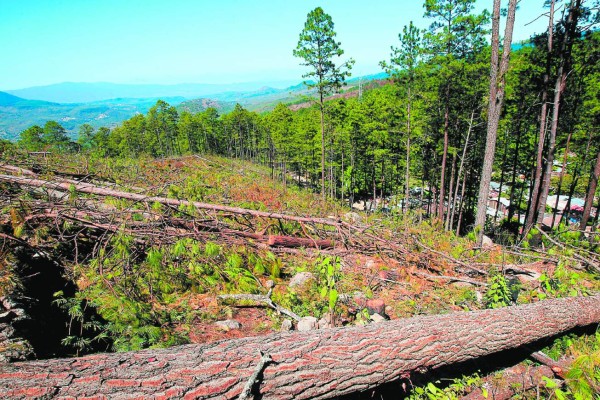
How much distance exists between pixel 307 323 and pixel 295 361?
4.44 ft

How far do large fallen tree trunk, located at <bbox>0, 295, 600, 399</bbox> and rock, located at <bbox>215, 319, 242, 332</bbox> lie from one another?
4.30 ft

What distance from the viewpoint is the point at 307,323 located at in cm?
359

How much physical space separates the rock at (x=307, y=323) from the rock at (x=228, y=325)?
0.79m

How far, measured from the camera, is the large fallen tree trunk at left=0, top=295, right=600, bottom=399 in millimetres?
1836

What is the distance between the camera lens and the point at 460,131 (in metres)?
18.9

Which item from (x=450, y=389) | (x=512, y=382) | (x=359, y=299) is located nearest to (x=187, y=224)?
(x=359, y=299)

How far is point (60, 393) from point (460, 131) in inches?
851

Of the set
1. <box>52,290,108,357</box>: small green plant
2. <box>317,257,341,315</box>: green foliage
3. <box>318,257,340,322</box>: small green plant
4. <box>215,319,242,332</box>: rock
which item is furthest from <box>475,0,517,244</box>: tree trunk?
<box>52,290,108,357</box>: small green plant

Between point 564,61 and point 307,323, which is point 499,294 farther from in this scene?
point 564,61

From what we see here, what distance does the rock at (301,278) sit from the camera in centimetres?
467

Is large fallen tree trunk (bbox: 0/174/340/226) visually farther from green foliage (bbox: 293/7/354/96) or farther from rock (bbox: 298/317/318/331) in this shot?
green foliage (bbox: 293/7/354/96)

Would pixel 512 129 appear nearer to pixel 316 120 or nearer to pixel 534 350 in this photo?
pixel 316 120

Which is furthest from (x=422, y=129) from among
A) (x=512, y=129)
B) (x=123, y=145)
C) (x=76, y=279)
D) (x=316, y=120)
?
(x=123, y=145)

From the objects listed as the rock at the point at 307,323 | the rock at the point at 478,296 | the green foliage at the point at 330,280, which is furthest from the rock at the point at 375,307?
the rock at the point at 478,296
